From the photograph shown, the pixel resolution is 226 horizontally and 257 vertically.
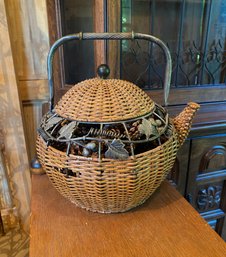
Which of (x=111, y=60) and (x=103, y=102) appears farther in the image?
(x=111, y=60)

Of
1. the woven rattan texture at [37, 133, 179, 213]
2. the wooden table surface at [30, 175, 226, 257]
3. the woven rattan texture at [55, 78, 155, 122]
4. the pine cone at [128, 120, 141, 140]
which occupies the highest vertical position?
the woven rattan texture at [55, 78, 155, 122]

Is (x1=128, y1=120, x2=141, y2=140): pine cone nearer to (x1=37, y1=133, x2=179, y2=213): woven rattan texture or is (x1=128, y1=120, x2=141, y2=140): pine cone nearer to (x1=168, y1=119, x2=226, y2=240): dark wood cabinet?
(x1=37, y1=133, x2=179, y2=213): woven rattan texture

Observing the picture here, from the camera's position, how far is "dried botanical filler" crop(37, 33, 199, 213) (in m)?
0.49

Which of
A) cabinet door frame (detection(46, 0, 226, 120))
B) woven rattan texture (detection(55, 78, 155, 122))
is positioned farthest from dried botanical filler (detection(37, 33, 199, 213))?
cabinet door frame (detection(46, 0, 226, 120))

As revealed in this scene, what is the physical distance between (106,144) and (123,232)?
214 millimetres

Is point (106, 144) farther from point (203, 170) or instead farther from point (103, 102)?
point (203, 170)

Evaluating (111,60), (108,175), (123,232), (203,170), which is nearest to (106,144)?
(108,175)

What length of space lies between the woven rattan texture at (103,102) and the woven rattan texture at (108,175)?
89 millimetres

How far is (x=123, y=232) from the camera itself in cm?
55

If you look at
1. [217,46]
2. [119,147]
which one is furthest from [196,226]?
[217,46]

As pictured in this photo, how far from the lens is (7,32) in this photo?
2.58ft

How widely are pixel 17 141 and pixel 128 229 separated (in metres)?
0.59

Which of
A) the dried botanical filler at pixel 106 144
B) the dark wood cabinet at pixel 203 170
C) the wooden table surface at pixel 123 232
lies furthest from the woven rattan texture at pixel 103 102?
the dark wood cabinet at pixel 203 170

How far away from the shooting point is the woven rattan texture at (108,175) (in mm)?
486
